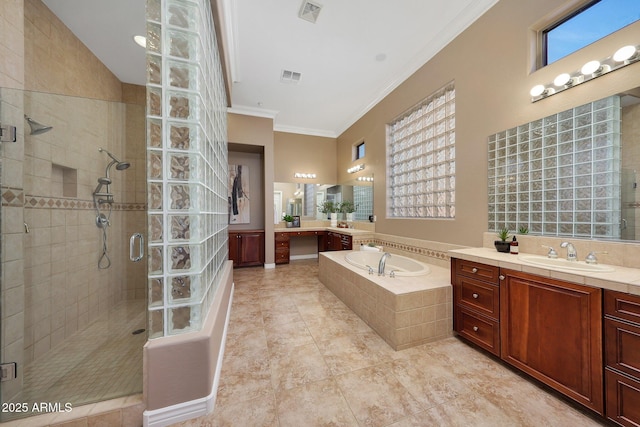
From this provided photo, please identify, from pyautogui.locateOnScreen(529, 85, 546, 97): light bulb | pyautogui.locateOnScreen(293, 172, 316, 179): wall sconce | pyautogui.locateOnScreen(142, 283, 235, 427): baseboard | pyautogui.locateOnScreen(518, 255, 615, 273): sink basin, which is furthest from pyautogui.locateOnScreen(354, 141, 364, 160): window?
pyautogui.locateOnScreen(142, 283, 235, 427): baseboard

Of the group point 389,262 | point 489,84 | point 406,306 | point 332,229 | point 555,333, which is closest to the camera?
point 555,333

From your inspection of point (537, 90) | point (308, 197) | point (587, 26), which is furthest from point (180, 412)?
point (308, 197)

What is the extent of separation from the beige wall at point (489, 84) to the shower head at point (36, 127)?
361cm

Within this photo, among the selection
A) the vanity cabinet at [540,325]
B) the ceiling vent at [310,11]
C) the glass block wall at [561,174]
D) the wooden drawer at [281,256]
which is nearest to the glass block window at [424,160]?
the glass block wall at [561,174]

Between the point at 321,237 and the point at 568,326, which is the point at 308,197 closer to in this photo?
the point at 321,237

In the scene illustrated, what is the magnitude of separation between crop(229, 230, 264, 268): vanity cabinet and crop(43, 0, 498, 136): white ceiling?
104 inches

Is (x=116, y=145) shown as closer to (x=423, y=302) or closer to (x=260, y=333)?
(x=260, y=333)

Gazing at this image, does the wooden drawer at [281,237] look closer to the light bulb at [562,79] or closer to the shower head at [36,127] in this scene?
the shower head at [36,127]

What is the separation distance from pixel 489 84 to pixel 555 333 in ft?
7.32

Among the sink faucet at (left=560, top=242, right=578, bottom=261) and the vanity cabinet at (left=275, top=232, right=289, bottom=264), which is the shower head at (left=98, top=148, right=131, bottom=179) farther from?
the sink faucet at (left=560, top=242, right=578, bottom=261)

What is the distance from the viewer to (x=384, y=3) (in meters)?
2.23

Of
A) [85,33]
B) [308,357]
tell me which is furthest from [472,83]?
[85,33]

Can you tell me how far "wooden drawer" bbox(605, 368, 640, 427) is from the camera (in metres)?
1.04

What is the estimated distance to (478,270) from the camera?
178cm
